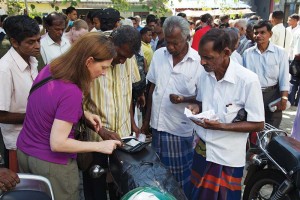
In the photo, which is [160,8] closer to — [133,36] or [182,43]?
[182,43]

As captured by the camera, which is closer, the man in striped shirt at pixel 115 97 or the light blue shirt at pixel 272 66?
the man in striped shirt at pixel 115 97

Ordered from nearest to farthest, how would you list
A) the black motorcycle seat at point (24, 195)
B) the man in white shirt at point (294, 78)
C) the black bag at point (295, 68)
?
the black motorcycle seat at point (24, 195) < the black bag at point (295, 68) < the man in white shirt at point (294, 78)

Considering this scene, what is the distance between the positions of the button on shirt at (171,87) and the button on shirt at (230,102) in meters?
Result: 0.37

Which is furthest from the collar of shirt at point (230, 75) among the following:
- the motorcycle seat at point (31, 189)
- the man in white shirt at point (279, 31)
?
the man in white shirt at point (279, 31)

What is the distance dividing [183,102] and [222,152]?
2.08ft

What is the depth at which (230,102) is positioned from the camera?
6.98ft

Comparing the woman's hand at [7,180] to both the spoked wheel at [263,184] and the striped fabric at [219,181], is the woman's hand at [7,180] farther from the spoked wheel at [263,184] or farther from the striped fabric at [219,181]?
the spoked wheel at [263,184]

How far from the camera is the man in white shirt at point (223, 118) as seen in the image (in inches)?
81.2

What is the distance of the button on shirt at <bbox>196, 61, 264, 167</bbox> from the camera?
6.73 feet

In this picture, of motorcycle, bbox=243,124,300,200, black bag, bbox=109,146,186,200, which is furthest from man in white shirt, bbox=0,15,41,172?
motorcycle, bbox=243,124,300,200

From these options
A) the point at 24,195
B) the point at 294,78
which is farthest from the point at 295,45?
the point at 24,195

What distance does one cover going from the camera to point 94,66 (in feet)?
5.56

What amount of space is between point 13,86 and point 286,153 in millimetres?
1988

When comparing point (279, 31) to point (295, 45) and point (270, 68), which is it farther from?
point (270, 68)
